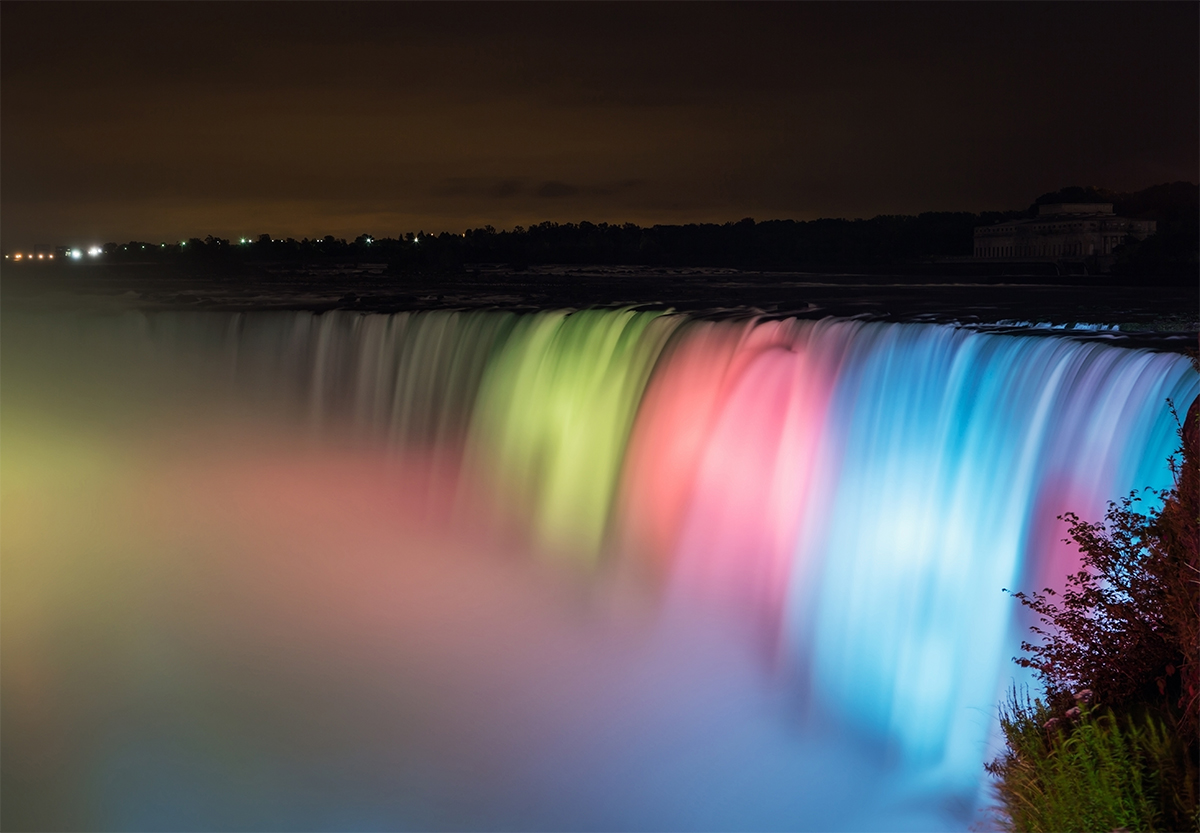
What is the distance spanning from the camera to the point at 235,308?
25.2m

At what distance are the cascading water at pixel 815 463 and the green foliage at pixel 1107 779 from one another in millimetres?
2279

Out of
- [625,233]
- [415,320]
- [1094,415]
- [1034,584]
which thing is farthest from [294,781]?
[625,233]

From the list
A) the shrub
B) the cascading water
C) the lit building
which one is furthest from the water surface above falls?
the shrub

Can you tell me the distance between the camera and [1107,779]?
534cm

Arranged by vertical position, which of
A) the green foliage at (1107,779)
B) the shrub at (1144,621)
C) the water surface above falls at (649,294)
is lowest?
the green foliage at (1107,779)

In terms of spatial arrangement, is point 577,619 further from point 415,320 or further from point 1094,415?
point 415,320

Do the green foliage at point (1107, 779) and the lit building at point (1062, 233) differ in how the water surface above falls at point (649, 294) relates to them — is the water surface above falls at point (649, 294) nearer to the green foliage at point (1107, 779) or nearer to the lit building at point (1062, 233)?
the lit building at point (1062, 233)

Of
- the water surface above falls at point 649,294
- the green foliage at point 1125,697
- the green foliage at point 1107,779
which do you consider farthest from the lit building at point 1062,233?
the green foliage at point 1107,779

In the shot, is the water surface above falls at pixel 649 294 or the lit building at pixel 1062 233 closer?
the water surface above falls at pixel 649 294

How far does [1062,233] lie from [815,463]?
1685 cm

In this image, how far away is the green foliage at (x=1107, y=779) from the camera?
17.4 ft

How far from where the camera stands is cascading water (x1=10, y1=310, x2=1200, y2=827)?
8.98m

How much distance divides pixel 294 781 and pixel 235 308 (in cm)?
1807

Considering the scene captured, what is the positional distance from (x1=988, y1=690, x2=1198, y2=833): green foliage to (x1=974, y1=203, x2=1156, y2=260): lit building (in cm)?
1990
